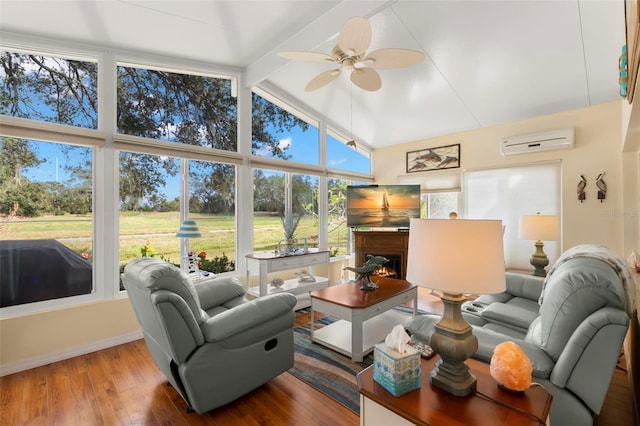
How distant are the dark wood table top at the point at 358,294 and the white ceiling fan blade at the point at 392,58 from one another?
75.6 inches

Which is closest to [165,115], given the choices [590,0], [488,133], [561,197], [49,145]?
[49,145]

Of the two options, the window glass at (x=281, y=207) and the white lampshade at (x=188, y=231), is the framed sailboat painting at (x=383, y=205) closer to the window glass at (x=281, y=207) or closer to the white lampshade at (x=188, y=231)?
the window glass at (x=281, y=207)

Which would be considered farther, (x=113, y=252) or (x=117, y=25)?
(x=113, y=252)

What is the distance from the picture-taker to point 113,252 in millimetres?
3084

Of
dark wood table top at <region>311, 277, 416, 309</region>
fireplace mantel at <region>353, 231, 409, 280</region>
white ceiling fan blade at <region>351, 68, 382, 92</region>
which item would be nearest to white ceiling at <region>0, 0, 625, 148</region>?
white ceiling fan blade at <region>351, 68, 382, 92</region>

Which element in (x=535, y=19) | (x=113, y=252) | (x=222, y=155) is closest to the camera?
(x=535, y=19)

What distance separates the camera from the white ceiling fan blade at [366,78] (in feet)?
8.20

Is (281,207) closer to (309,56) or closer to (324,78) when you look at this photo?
(324,78)

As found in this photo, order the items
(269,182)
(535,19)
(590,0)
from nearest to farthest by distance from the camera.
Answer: (590,0)
(535,19)
(269,182)

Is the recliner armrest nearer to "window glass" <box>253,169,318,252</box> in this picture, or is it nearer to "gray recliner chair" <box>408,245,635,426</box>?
"gray recliner chair" <box>408,245,635,426</box>

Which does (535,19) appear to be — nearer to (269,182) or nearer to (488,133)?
(488,133)

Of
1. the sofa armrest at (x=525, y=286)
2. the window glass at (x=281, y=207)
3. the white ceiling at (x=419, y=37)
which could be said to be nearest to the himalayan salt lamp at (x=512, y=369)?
the sofa armrest at (x=525, y=286)

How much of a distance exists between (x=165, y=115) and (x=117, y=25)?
970mm

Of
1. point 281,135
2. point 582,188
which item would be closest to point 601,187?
point 582,188
